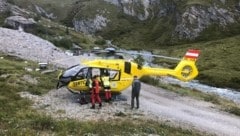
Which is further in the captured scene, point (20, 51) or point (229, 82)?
point (229, 82)

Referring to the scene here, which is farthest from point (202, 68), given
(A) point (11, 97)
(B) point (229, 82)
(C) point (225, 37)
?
(A) point (11, 97)

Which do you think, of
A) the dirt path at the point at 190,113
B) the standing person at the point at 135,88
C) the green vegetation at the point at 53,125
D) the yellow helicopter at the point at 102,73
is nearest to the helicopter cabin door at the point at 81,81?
the yellow helicopter at the point at 102,73

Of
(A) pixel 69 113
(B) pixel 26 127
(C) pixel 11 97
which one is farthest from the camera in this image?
(C) pixel 11 97

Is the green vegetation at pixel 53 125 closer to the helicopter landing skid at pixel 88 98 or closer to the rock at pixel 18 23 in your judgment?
the helicopter landing skid at pixel 88 98

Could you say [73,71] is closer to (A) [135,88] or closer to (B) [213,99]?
(A) [135,88]

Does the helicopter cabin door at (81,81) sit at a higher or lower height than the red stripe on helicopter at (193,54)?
lower

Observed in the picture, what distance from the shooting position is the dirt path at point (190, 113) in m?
35.4

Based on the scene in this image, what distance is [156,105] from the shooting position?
41781 mm

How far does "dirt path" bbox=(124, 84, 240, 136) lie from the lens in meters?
35.4

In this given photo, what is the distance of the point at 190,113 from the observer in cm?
3975

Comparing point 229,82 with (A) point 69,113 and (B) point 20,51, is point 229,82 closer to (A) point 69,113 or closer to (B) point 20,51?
(B) point 20,51

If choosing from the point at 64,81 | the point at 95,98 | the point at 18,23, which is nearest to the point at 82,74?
the point at 64,81

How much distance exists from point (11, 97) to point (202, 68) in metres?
71.5

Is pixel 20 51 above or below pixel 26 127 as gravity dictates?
above
